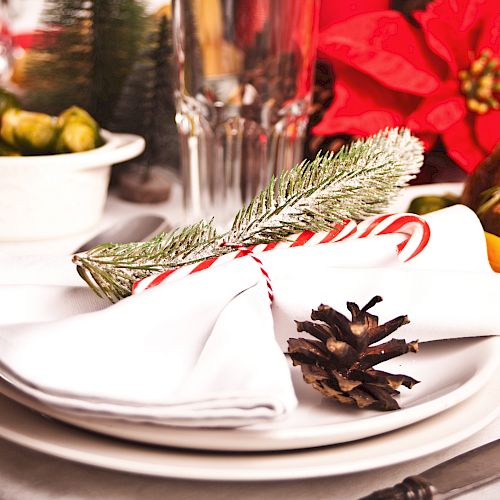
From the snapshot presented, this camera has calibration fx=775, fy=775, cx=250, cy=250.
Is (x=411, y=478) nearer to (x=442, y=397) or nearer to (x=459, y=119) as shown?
(x=442, y=397)

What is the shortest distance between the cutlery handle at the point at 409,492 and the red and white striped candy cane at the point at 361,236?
0.50 ft

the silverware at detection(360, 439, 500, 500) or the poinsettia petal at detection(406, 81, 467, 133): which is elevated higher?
the silverware at detection(360, 439, 500, 500)

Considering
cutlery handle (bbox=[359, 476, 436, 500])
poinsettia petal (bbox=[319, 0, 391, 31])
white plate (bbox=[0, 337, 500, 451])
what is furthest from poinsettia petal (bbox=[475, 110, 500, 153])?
cutlery handle (bbox=[359, 476, 436, 500])

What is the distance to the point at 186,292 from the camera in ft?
1.20

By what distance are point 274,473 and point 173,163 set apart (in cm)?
67

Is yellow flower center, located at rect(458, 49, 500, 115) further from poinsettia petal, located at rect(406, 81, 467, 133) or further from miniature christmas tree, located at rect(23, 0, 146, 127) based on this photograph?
miniature christmas tree, located at rect(23, 0, 146, 127)

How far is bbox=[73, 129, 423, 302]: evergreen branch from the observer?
0.41m

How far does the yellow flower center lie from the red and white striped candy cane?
1.03 ft

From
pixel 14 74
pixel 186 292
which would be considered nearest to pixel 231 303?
pixel 186 292

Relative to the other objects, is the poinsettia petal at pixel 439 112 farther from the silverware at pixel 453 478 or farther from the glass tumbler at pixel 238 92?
the silverware at pixel 453 478

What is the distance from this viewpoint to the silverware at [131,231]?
607 mm

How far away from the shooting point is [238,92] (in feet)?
2.24

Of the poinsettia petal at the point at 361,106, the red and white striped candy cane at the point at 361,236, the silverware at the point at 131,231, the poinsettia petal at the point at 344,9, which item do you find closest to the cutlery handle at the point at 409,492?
the red and white striped candy cane at the point at 361,236

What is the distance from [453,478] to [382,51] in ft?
1.62
